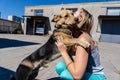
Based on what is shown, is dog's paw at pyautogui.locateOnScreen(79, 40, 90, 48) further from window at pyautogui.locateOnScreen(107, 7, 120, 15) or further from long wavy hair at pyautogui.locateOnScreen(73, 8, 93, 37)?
window at pyautogui.locateOnScreen(107, 7, 120, 15)

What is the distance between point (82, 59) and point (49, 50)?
4.86 ft

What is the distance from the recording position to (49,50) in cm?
364

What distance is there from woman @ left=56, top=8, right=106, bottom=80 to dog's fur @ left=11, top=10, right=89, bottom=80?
23 centimetres

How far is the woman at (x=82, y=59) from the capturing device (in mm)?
2240

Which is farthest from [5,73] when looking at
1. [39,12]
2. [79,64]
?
[39,12]

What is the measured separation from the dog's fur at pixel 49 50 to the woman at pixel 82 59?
231 millimetres

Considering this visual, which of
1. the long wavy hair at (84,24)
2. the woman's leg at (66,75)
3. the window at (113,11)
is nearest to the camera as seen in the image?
the woman's leg at (66,75)

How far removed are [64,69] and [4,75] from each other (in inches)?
109

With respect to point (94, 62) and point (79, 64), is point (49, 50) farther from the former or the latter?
point (79, 64)

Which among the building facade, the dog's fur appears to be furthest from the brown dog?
the building facade

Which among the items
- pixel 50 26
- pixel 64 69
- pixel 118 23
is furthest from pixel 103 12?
pixel 64 69

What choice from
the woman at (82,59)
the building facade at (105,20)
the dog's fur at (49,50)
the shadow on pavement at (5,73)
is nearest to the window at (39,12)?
the building facade at (105,20)

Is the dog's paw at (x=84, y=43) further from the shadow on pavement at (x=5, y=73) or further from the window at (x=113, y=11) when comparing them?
the window at (x=113, y=11)

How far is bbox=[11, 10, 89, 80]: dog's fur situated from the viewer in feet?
10.2
